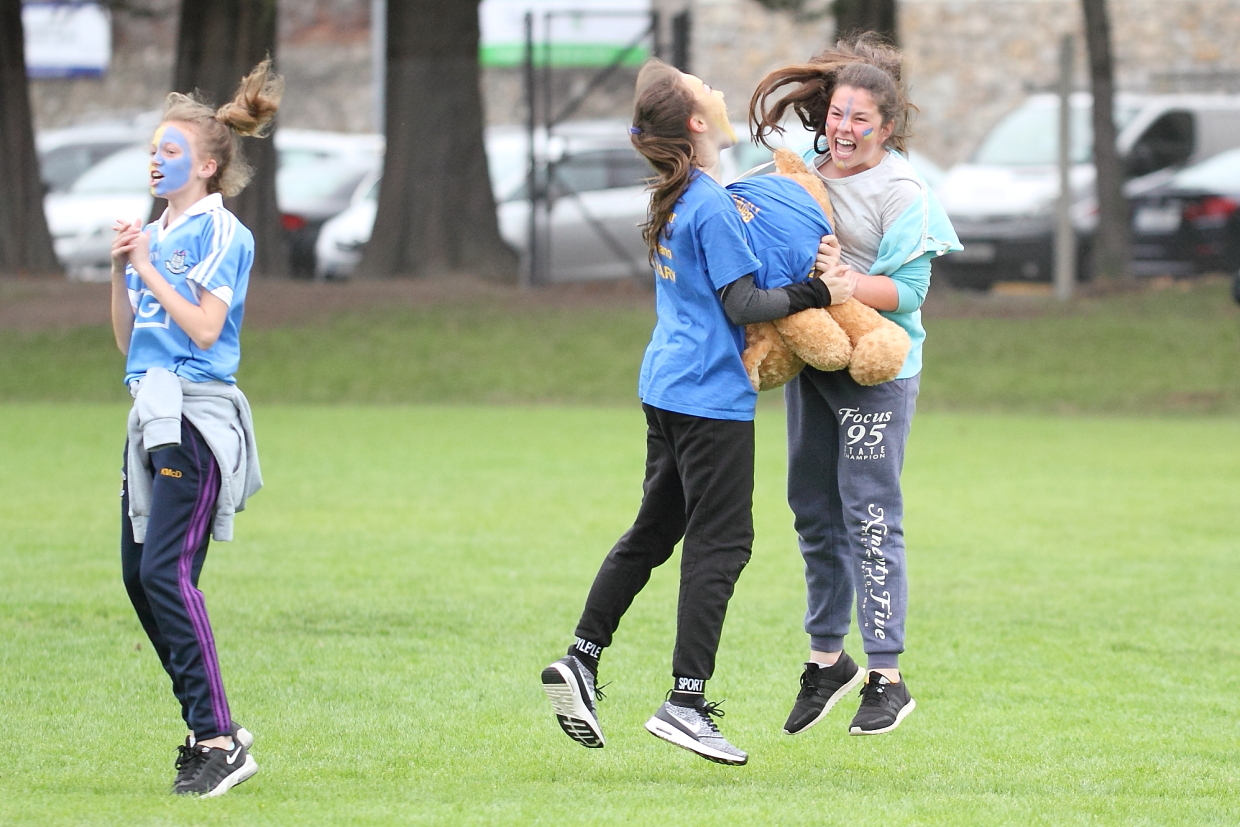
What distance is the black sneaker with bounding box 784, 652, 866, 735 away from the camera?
4.91 meters

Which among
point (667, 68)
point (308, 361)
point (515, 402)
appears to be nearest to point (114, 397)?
point (308, 361)

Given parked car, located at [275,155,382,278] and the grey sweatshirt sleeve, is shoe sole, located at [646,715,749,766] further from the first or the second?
parked car, located at [275,155,382,278]

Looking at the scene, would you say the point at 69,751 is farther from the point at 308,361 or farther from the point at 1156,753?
the point at 308,361

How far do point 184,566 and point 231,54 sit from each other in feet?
53.7

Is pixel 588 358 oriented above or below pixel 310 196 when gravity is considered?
below

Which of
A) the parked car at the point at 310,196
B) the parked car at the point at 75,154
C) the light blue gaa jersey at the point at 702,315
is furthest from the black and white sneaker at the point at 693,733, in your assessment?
the parked car at the point at 75,154

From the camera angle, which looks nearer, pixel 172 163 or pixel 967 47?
pixel 172 163

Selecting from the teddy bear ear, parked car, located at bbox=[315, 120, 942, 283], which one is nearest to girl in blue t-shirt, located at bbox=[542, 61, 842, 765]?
the teddy bear ear

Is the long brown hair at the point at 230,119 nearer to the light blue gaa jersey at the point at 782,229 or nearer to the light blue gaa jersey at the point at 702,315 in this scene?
the light blue gaa jersey at the point at 702,315

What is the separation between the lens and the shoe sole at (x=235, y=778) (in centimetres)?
425

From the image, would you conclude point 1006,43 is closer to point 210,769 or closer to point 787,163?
point 787,163

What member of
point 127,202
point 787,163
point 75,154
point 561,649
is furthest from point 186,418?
point 75,154

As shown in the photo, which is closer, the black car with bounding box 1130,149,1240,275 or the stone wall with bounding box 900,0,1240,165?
the black car with bounding box 1130,149,1240,275

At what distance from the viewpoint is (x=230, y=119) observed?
14.9 feet
